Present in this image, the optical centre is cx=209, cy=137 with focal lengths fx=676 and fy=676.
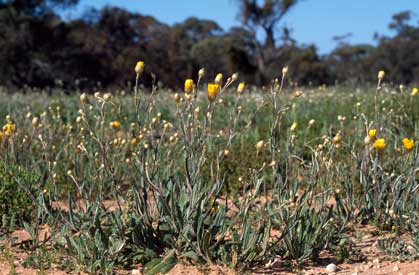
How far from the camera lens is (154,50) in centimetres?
2930

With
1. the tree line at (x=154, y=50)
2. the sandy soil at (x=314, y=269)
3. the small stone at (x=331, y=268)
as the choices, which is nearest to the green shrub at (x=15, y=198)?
the sandy soil at (x=314, y=269)

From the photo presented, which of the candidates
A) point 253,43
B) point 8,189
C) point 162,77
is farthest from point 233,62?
point 8,189

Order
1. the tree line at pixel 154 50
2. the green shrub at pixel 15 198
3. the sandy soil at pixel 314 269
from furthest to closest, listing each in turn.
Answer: the tree line at pixel 154 50 → the green shrub at pixel 15 198 → the sandy soil at pixel 314 269

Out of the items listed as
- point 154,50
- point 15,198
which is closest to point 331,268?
point 15,198

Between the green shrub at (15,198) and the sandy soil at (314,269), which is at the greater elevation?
the green shrub at (15,198)

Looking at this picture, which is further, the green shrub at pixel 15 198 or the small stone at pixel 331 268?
the green shrub at pixel 15 198

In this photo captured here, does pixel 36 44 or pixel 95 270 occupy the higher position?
pixel 36 44

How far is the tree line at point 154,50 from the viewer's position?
23.3 metres

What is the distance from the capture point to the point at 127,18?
1200 inches

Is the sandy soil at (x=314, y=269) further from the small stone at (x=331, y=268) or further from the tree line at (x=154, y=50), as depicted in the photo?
the tree line at (x=154, y=50)

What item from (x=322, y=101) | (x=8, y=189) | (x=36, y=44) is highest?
(x=36, y=44)

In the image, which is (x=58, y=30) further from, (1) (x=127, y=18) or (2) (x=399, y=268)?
(2) (x=399, y=268)

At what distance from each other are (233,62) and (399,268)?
91.5ft

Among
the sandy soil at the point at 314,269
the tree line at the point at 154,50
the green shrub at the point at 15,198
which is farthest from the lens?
the tree line at the point at 154,50
